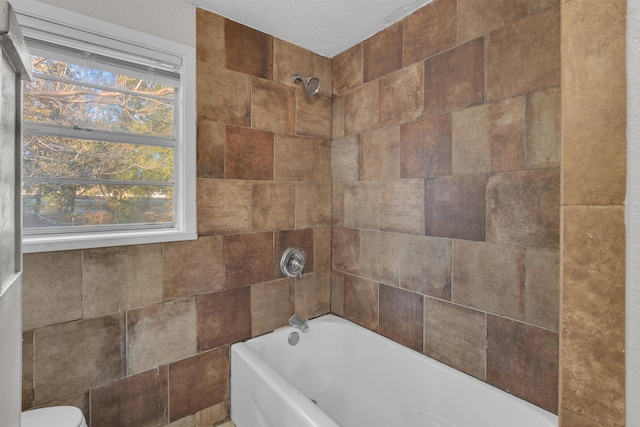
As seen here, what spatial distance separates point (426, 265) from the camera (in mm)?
1721

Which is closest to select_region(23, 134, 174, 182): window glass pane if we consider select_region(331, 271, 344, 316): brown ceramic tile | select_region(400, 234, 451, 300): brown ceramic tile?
select_region(331, 271, 344, 316): brown ceramic tile

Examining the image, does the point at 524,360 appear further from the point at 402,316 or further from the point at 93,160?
the point at 93,160

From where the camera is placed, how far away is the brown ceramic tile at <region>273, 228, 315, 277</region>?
2.06 meters

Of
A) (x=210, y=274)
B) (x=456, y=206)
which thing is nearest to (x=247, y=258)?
(x=210, y=274)

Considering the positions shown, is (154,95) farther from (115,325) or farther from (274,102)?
(115,325)

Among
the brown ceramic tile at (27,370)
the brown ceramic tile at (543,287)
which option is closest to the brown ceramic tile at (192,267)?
the brown ceramic tile at (27,370)

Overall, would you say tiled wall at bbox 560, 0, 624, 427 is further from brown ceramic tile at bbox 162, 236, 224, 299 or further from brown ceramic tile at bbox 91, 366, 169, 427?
brown ceramic tile at bbox 91, 366, 169, 427

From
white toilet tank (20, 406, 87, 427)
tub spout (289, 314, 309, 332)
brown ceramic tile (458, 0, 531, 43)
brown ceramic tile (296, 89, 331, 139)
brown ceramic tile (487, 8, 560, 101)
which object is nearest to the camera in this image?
white toilet tank (20, 406, 87, 427)

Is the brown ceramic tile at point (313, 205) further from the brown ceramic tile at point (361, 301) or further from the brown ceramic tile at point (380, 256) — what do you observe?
the brown ceramic tile at point (361, 301)

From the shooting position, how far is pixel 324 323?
216cm

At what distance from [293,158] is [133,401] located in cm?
168

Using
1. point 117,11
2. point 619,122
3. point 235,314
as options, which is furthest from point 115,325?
point 619,122

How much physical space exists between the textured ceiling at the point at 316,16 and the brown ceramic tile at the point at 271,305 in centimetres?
167

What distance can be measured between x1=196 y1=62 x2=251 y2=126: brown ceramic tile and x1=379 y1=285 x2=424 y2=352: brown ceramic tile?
56.9 inches
